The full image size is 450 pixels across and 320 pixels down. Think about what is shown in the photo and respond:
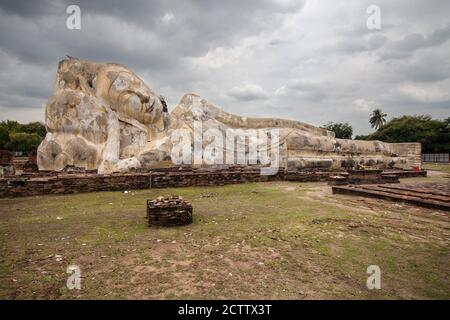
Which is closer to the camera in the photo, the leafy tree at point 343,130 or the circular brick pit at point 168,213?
the circular brick pit at point 168,213

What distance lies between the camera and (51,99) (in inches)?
444

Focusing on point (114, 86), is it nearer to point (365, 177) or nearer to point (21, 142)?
point (365, 177)

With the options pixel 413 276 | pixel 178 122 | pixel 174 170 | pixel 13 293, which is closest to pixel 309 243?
pixel 413 276

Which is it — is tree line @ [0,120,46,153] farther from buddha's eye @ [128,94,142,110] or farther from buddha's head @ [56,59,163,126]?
buddha's eye @ [128,94,142,110]

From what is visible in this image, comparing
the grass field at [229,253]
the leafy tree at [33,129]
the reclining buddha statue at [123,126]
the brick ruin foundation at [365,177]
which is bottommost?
the grass field at [229,253]

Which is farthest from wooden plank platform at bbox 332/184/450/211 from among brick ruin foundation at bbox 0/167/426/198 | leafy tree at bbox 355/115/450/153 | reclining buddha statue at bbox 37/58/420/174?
leafy tree at bbox 355/115/450/153

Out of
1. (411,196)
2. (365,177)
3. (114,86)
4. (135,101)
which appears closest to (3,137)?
(114,86)

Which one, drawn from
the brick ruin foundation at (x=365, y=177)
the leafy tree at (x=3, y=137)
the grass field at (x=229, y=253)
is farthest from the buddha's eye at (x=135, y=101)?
the leafy tree at (x=3, y=137)

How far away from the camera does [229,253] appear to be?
3.47 m

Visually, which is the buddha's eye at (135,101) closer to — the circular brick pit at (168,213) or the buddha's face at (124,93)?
the buddha's face at (124,93)

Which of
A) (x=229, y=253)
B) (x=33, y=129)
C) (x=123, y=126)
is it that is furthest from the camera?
(x=33, y=129)

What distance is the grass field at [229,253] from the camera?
2.60 meters

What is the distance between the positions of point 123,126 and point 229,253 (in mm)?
9297
